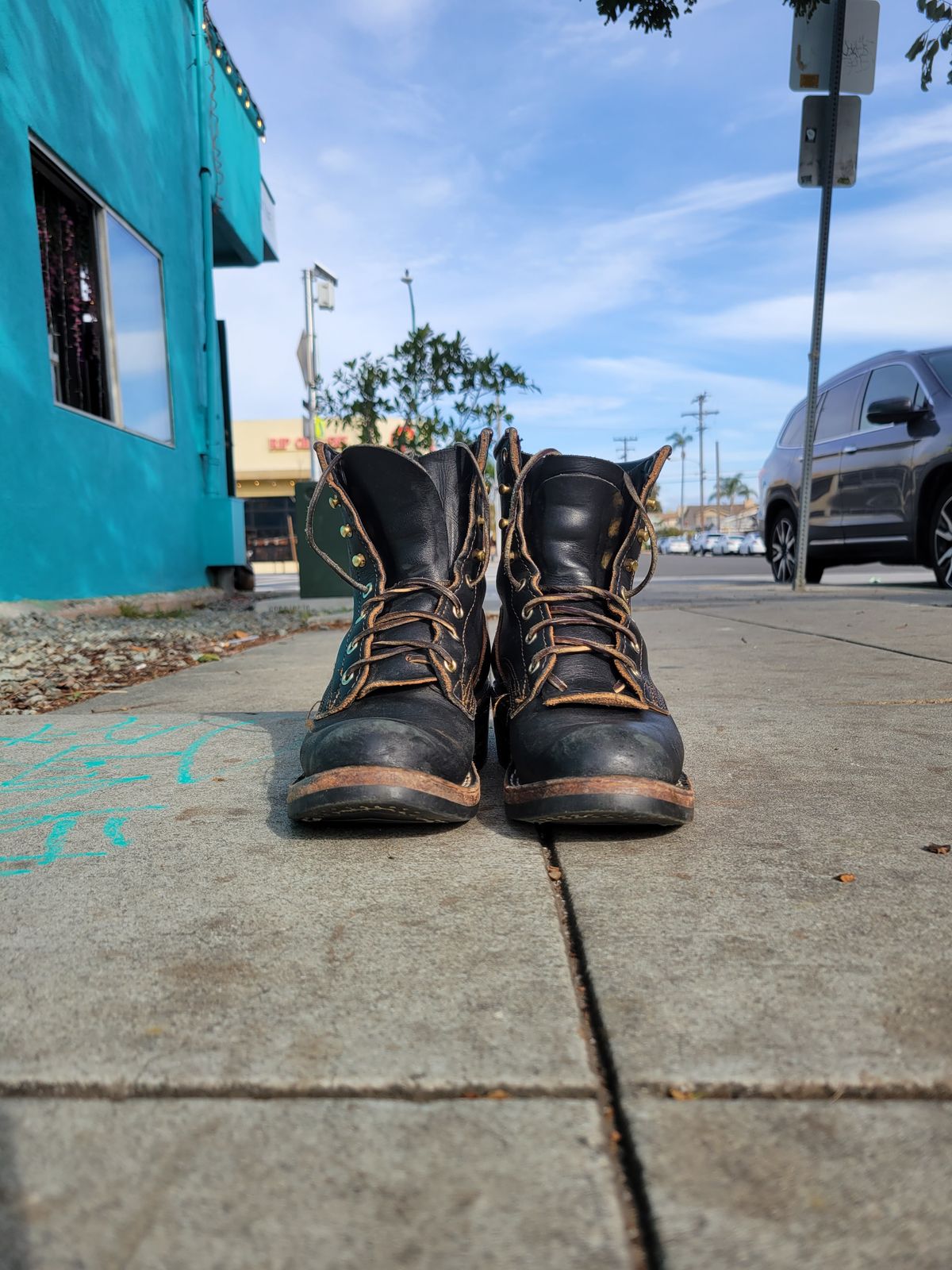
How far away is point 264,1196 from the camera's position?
2.07 feet

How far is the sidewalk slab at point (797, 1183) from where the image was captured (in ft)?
1.88

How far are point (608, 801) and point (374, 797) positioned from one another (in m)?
0.35

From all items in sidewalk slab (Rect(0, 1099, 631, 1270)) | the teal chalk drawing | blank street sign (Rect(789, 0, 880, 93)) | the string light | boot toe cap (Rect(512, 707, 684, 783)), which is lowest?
the teal chalk drawing

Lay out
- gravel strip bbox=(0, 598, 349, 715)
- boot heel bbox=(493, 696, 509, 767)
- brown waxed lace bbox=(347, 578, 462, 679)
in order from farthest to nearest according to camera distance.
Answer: gravel strip bbox=(0, 598, 349, 715), boot heel bbox=(493, 696, 509, 767), brown waxed lace bbox=(347, 578, 462, 679)

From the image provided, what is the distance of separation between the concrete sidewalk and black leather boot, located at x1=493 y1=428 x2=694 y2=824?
3.4 inches

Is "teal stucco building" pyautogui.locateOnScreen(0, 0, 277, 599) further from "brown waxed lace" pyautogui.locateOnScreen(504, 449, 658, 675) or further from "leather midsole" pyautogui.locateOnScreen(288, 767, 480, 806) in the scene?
"leather midsole" pyautogui.locateOnScreen(288, 767, 480, 806)

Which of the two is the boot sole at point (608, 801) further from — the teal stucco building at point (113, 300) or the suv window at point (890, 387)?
the suv window at point (890, 387)

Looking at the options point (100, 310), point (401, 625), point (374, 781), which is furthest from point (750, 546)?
point (374, 781)

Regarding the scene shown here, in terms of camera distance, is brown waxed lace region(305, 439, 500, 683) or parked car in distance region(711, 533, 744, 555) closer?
brown waxed lace region(305, 439, 500, 683)

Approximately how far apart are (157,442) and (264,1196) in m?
7.36

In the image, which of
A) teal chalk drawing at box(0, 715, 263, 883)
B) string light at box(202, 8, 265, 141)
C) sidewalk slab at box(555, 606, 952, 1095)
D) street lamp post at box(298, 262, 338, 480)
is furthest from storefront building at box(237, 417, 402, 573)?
sidewalk slab at box(555, 606, 952, 1095)

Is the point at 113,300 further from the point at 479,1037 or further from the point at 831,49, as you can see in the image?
the point at 479,1037

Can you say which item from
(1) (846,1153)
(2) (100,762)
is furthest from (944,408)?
(1) (846,1153)

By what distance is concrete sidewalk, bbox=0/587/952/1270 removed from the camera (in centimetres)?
60
